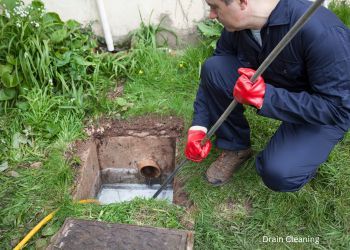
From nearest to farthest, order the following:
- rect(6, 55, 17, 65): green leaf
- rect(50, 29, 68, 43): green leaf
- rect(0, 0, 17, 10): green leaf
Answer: rect(6, 55, 17, 65): green leaf, rect(0, 0, 17, 10): green leaf, rect(50, 29, 68, 43): green leaf

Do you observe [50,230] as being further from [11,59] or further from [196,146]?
[11,59]

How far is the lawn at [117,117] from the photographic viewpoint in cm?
233

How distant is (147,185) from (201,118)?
46.2 inches

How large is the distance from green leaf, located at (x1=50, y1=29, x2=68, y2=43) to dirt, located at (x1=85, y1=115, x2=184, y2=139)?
0.79 meters

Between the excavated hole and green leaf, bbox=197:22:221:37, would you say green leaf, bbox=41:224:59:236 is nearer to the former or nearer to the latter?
the excavated hole

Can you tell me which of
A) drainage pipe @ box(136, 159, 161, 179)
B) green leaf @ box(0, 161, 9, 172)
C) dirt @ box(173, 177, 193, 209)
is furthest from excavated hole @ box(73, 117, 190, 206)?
green leaf @ box(0, 161, 9, 172)

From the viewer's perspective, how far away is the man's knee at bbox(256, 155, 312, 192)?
2.07 m

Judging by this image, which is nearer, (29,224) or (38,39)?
(29,224)

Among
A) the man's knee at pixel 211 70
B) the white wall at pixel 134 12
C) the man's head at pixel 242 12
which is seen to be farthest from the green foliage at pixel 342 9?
the man's head at pixel 242 12

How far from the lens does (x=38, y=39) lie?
10.2ft

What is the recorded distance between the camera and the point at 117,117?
3.12 m

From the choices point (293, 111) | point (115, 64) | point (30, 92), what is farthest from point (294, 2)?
point (30, 92)

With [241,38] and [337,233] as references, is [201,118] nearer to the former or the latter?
[241,38]

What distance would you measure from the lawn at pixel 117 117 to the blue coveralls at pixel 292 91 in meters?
0.31
